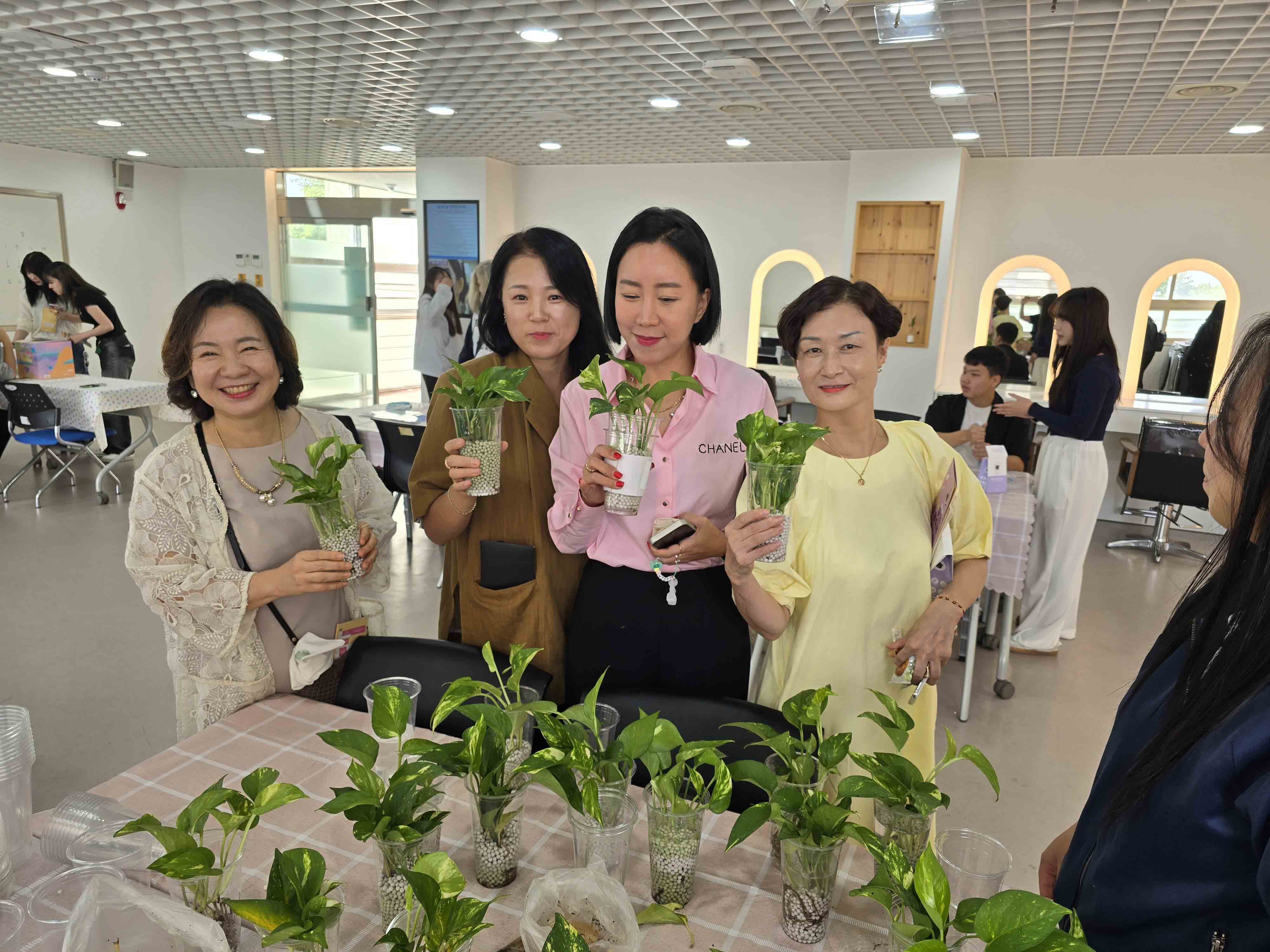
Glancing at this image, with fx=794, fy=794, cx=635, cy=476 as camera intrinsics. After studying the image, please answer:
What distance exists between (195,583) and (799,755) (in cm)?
132

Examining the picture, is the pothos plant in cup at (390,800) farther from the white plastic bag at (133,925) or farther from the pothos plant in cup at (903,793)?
the pothos plant in cup at (903,793)

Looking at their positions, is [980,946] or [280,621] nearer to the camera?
[980,946]

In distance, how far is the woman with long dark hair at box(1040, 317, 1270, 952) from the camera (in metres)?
0.89

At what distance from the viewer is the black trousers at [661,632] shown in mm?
1843

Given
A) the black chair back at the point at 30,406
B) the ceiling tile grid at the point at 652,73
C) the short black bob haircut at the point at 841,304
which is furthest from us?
the black chair back at the point at 30,406

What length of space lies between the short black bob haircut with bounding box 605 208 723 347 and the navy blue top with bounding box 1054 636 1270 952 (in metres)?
1.18

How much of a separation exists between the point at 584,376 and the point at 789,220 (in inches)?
295

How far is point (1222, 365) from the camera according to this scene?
282 inches

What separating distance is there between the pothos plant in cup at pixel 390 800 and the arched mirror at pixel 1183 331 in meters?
8.04

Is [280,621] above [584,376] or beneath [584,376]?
beneath

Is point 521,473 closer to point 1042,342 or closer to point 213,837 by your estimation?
point 213,837

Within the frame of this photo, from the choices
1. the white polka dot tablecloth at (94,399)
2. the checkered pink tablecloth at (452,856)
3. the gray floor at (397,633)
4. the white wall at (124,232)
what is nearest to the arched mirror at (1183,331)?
the gray floor at (397,633)

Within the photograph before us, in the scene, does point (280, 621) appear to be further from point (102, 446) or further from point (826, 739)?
point (102, 446)

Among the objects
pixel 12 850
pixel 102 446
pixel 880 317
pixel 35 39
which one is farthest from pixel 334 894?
pixel 102 446
